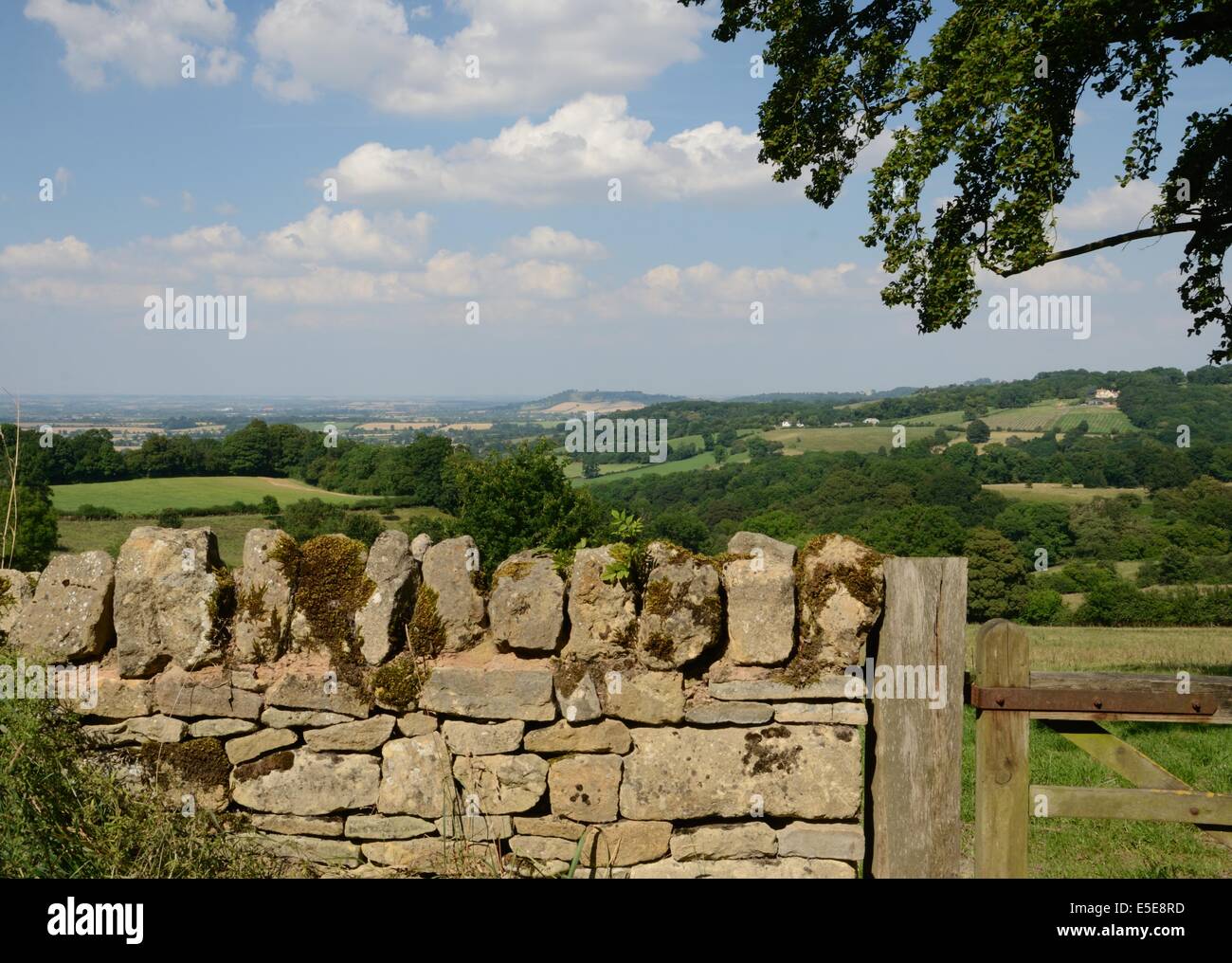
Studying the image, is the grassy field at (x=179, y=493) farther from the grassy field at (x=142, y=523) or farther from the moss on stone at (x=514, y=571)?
the moss on stone at (x=514, y=571)

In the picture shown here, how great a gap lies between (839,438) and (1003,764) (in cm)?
5185

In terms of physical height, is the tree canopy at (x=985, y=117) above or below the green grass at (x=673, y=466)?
above

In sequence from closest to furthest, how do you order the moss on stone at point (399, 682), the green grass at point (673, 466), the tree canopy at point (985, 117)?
1. the moss on stone at point (399, 682)
2. the tree canopy at point (985, 117)
3. the green grass at point (673, 466)

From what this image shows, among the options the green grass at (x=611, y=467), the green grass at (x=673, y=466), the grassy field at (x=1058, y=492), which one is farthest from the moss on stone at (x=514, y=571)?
the green grass at (x=611, y=467)

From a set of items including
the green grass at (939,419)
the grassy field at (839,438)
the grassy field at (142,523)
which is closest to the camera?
the grassy field at (142,523)

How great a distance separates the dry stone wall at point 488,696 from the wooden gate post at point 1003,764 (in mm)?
496

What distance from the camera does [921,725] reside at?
3.65 m

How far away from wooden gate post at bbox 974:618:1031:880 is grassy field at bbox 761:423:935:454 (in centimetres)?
4547

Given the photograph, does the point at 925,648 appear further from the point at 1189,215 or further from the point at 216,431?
the point at 216,431

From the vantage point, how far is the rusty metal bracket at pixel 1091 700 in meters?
3.35

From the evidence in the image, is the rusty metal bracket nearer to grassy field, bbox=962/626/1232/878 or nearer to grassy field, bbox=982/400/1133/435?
grassy field, bbox=962/626/1232/878

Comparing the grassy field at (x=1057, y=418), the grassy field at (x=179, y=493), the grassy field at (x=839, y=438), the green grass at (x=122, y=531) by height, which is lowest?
the green grass at (x=122, y=531)

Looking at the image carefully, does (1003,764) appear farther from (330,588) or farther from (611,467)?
(611,467)
